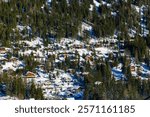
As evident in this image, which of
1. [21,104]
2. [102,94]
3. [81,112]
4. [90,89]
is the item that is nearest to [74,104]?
[81,112]

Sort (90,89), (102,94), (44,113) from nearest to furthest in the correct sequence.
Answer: (44,113) < (102,94) < (90,89)

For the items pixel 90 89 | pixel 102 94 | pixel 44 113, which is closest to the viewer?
pixel 44 113

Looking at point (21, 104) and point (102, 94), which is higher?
point (21, 104)

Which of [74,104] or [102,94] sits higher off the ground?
[74,104]

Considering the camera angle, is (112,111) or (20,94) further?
(20,94)

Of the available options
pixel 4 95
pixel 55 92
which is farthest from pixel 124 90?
pixel 4 95

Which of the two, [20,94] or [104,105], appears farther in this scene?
[20,94]

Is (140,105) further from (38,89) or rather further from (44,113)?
(38,89)

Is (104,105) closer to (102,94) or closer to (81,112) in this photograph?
(81,112)

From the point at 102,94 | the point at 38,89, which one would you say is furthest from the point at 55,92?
the point at 102,94
